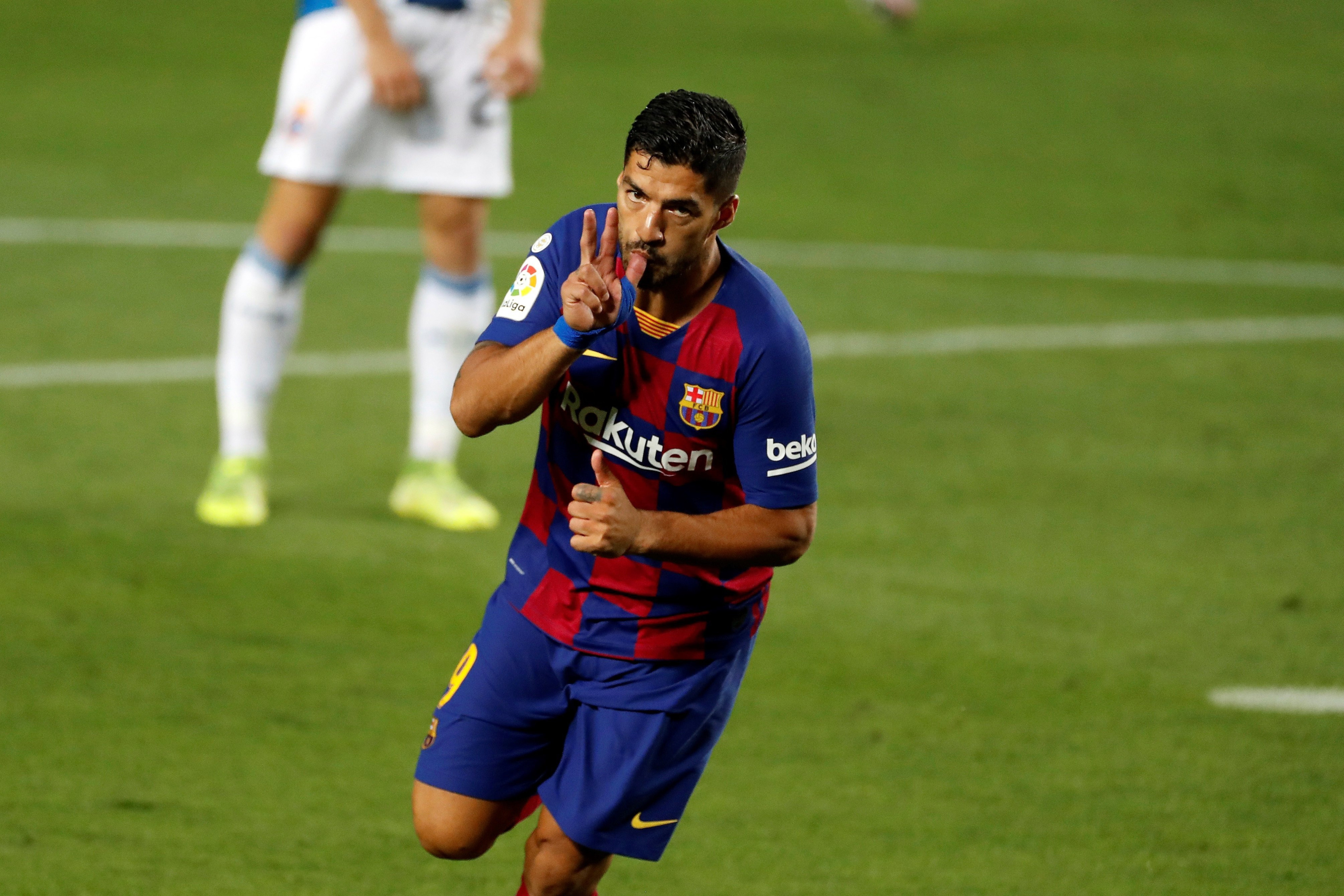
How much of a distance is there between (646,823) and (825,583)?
7.54ft

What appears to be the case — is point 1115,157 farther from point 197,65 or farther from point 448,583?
point 448,583

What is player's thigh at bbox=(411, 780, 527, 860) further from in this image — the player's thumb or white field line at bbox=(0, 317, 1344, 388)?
white field line at bbox=(0, 317, 1344, 388)

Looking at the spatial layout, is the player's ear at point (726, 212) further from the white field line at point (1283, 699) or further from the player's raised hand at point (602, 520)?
the white field line at point (1283, 699)

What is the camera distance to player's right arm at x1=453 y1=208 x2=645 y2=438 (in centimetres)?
275

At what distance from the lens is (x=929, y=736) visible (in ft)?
14.6

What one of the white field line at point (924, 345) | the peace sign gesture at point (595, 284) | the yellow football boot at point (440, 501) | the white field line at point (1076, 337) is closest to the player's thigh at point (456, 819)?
the peace sign gesture at point (595, 284)

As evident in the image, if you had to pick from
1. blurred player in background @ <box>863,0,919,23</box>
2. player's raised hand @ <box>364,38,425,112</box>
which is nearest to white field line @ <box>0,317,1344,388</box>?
blurred player in background @ <box>863,0,919,23</box>

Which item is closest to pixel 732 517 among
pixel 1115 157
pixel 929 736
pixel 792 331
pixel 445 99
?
pixel 792 331

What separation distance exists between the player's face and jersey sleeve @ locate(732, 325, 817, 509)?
0.73 ft

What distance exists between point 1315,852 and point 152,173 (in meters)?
8.67

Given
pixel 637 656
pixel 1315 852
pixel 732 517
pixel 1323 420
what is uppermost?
pixel 732 517

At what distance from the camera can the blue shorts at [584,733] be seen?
10.4ft

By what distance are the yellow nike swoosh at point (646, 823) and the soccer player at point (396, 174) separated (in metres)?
2.59

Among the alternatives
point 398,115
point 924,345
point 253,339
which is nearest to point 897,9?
point 398,115
